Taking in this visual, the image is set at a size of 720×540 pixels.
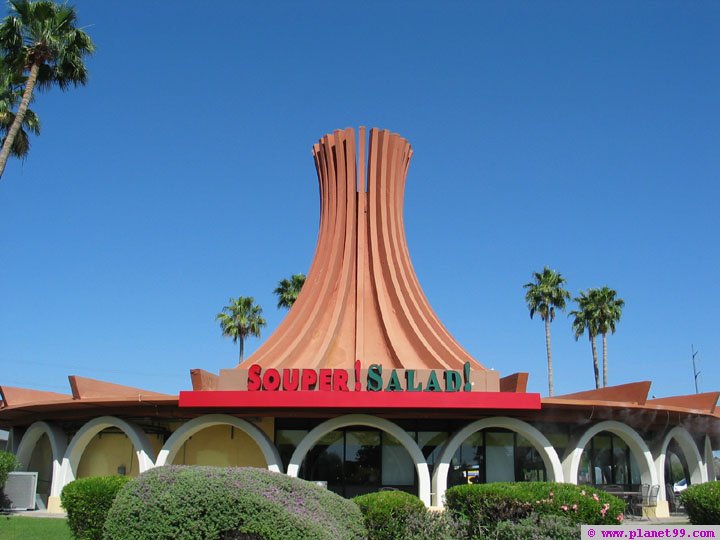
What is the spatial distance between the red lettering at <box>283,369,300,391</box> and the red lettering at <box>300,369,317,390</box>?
0.16 m

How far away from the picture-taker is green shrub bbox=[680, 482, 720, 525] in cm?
1555

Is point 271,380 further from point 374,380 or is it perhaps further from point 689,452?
point 689,452

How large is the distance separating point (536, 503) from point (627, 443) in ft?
44.0

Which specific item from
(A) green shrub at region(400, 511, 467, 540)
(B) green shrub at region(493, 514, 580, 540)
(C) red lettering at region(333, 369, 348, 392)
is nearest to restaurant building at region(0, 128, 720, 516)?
(C) red lettering at region(333, 369, 348, 392)

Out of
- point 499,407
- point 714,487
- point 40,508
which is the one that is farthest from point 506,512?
point 40,508

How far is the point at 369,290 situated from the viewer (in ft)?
89.2

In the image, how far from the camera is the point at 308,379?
21.5 meters

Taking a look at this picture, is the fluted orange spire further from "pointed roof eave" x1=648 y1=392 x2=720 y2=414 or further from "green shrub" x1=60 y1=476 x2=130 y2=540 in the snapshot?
"green shrub" x1=60 y1=476 x2=130 y2=540

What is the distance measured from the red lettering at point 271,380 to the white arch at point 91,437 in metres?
4.69

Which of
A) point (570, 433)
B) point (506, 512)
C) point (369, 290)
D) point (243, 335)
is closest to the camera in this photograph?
point (506, 512)

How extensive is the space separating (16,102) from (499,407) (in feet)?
57.2

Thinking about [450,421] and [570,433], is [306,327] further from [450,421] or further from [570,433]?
[570,433]

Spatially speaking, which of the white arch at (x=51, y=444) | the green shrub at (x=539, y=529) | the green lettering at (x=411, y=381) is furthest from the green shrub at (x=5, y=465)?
the green shrub at (x=539, y=529)

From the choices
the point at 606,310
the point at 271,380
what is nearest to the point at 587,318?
the point at 606,310
